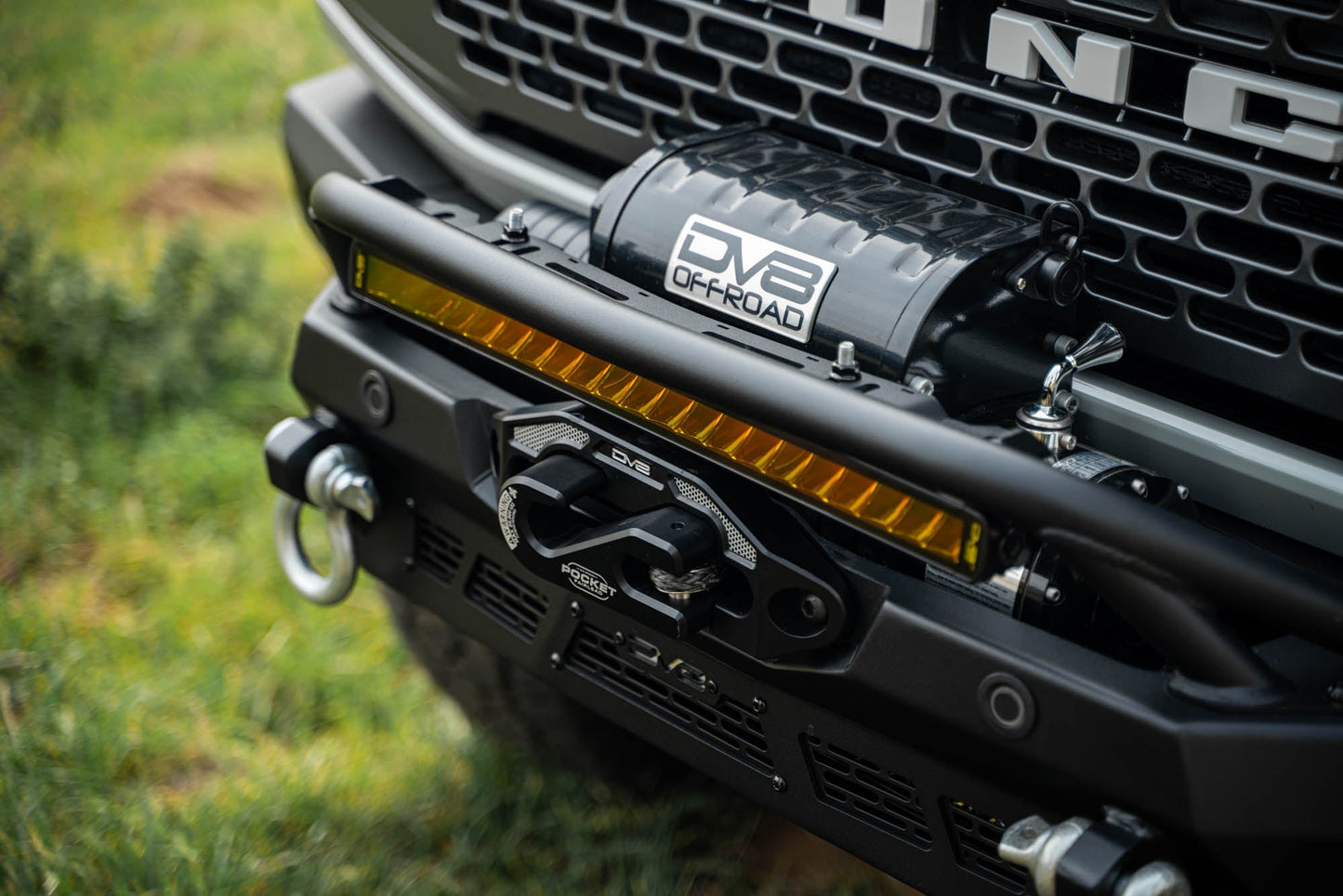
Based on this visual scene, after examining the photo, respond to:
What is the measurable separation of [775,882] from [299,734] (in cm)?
91

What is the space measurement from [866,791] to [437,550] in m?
0.71

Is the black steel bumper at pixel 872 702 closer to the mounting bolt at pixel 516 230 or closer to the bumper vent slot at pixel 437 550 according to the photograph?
the bumper vent slot at pixel 437 550

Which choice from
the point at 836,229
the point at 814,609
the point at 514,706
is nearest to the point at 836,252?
the point at 836,229

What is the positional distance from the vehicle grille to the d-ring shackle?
1.91 ft

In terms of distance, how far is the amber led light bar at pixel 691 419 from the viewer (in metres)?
1.34

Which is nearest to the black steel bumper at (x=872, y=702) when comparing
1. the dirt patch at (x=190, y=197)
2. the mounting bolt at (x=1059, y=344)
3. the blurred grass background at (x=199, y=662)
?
the mounting bolt at (x=1059, y=344)

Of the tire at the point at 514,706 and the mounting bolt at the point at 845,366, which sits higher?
the mounting bolt at the point at 845,366

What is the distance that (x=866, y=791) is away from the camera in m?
1.54

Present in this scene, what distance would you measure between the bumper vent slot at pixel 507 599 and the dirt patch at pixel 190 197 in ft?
9.84

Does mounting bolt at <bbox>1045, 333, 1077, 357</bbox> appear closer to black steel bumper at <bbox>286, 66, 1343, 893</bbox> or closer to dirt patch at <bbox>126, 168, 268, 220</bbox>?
black steel bumper at <bbox>286, 66, 1343, 893</bbox>

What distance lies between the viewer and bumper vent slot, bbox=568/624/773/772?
163 cm

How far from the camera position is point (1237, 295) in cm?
139

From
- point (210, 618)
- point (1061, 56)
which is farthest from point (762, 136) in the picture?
point (210, 618)

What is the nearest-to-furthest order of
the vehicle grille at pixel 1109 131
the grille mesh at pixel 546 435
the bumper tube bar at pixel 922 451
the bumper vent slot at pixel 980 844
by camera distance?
the bumper tube bar at pixel 922 451 < the vehicle grille at pixel 1109 131 < the bumper vent slot at pixel 980 844 < the grille mesh at pixel 546 435
